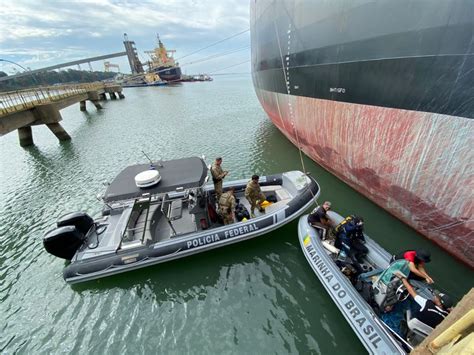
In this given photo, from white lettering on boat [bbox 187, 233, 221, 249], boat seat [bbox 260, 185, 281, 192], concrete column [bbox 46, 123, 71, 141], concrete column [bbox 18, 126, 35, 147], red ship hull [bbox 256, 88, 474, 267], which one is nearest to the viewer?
red ship hull [bbox 256, 88, 474, 267]

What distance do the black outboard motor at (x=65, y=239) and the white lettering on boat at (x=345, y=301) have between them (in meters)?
5.80

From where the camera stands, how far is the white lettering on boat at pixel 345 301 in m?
3.87

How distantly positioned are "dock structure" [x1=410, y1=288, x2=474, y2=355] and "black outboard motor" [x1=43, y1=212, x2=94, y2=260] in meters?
6.95

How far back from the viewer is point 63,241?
5.80m

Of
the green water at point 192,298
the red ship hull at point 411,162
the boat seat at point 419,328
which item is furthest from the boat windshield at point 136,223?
the red ship hull at point 411,162

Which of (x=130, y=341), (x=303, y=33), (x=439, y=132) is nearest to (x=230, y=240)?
(x=130, y=341)

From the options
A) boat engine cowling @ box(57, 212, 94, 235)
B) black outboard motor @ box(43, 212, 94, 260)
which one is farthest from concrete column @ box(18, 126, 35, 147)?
A: black outboard motor @ box(43, 212, 94, 260)

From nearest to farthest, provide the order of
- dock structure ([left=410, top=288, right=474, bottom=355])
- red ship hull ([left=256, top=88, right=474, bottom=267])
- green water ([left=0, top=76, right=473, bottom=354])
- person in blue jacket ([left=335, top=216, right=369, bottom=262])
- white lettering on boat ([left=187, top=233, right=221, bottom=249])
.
A: dock structure ([left=410, top=288, right=474, bottom=355]), green water ([left=0, top=76, right=473, bottom=354]), red ship hull ([left=256, top=88, right=474, bottom=267]), person in blue jacket ([left=335, top=216, right=369, bottom=262]), white lettering on boat ([left=187, top=233, right=221, bottom=249])

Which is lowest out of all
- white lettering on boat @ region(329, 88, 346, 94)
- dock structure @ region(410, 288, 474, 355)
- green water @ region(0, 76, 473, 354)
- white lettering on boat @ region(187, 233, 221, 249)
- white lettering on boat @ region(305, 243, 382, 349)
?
green water @ region(0, 76, 473, 354)

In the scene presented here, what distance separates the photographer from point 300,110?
10.3 metres

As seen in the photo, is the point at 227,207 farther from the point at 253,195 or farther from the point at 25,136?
the point at 25,136

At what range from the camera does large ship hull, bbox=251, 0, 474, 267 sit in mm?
4836

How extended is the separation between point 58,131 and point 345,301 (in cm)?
2215

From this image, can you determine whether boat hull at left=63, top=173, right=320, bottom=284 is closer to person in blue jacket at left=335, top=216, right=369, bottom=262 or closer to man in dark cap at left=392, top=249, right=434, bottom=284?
person in blue jacket at left=335, top=216, right=369, bottom=262
